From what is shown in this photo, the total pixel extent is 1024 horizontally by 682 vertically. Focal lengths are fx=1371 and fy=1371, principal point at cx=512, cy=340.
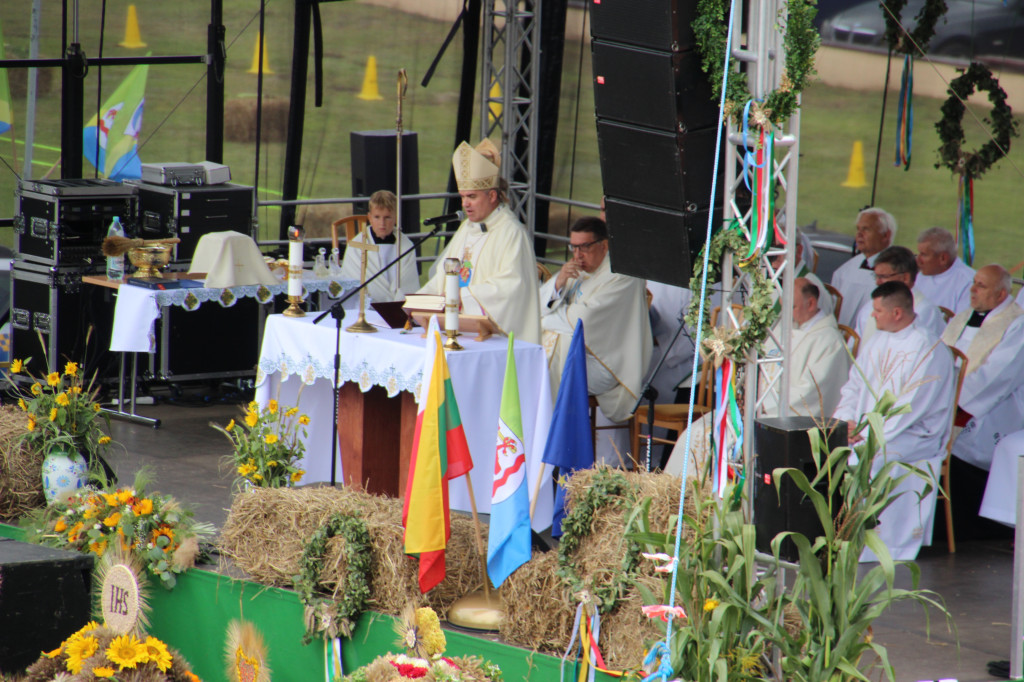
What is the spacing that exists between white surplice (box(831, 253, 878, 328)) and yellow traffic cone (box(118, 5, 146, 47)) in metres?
Answer: 5.63

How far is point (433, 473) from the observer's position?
4.88 meters

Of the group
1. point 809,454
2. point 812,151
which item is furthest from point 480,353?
point 812,151

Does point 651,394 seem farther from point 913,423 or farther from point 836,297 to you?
point 836,297

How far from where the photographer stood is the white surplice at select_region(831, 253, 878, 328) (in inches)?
354

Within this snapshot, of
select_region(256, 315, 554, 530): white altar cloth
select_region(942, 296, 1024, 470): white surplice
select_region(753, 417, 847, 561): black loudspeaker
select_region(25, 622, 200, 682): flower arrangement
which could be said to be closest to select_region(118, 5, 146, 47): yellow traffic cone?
select_region(256, 315, 554, 530): white altar cloth

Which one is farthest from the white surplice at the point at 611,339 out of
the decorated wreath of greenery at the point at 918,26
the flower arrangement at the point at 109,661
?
the decorated wreath of greenery at the point at 918,26

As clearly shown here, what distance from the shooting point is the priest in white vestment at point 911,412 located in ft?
20.6

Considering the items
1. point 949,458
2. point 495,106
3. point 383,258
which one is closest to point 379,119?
point 495,106

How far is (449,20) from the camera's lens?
12.4m

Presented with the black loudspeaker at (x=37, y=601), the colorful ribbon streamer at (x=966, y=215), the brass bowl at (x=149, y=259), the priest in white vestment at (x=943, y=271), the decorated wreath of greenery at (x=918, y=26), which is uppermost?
the decorated wreath of greenery at (x=918, y=26)

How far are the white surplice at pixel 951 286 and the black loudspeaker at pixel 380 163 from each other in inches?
171

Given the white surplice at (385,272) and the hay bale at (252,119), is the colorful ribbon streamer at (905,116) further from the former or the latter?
the hay bale at (252,119)

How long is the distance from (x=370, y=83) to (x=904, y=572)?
8.17 m

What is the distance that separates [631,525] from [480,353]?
1.70m
